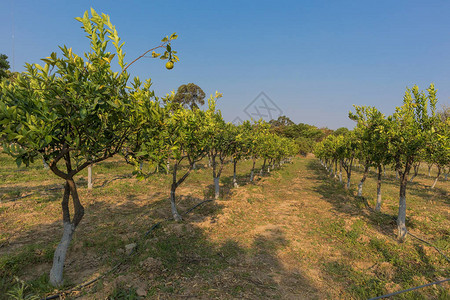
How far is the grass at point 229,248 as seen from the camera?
6965mm

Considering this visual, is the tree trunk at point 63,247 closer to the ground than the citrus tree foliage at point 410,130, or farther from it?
closer to the ground

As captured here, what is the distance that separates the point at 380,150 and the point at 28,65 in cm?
1581

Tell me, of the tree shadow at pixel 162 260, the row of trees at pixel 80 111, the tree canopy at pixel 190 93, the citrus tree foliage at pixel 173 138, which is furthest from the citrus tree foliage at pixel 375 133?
the tree canopy at pixel 190 93

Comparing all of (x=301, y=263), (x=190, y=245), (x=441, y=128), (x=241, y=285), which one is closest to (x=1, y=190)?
(x=190, y=245)

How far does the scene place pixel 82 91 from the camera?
4.87 meters

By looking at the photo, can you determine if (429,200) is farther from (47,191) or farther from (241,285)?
(47,191)

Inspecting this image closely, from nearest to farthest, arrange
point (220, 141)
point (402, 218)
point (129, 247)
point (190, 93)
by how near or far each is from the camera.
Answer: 1. point (129, 247)
2. point (402, 218)
3. point (220, 141)
4. point (190, 93)

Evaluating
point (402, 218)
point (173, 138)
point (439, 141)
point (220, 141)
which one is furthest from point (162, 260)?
point (439, 141)

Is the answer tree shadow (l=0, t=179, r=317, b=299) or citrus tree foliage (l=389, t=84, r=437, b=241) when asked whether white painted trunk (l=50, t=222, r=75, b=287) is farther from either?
citrus tree foliage (l=389, t=84, r=437, b=241)

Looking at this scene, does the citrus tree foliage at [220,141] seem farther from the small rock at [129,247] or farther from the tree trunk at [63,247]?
the tree trunk at [63,247]

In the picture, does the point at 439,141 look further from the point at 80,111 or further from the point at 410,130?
the point at 80,111

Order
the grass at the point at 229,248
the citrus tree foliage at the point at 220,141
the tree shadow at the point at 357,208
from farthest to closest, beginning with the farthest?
1. the citrus tree foliage at the point at 220,141
2. the tree shadow at the point at 357,208
3. the grass at the point at 229,248

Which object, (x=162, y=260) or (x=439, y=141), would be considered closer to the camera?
(x=162, y=260)

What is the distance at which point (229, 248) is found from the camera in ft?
32.1
